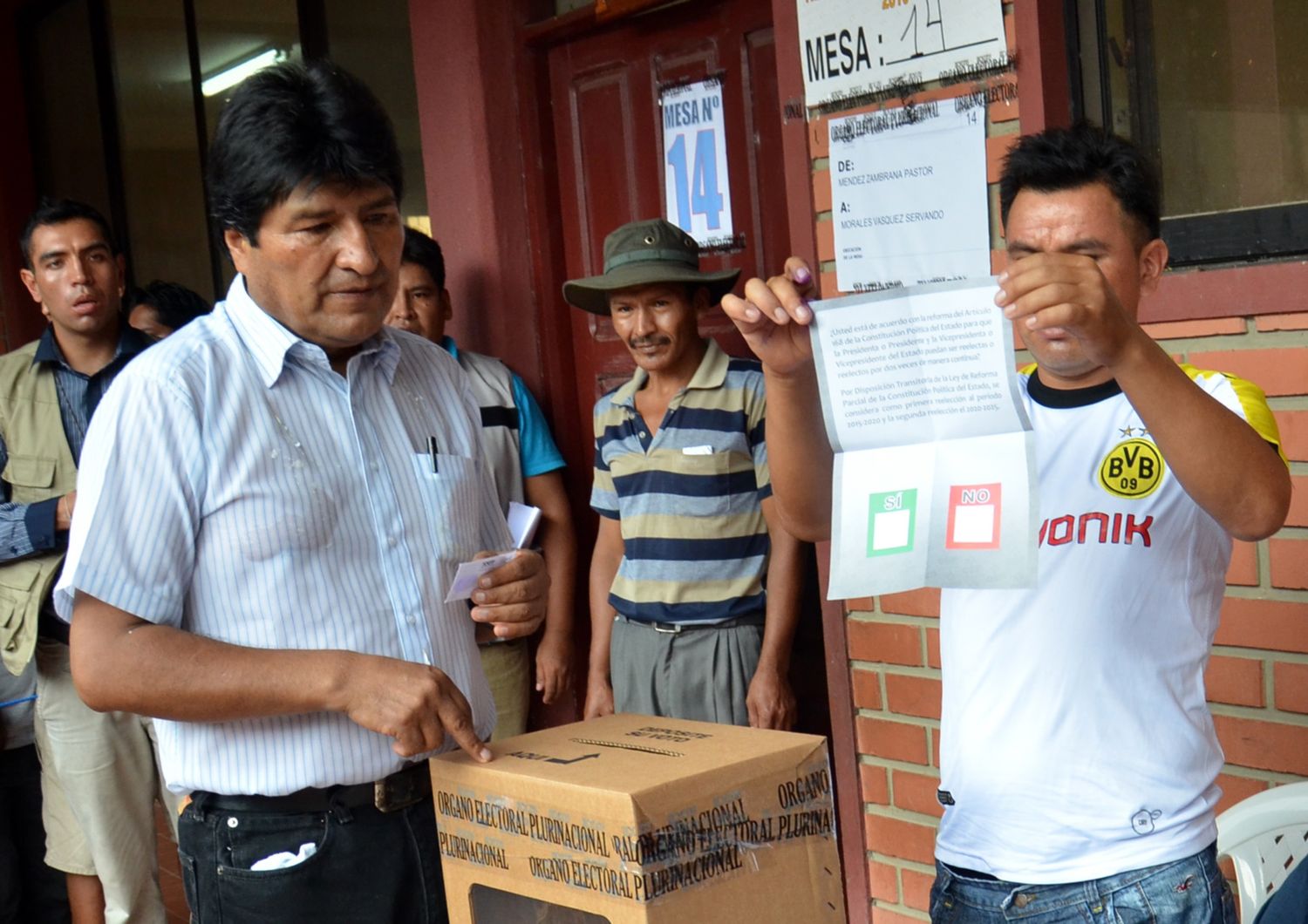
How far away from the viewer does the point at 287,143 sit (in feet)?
6.20

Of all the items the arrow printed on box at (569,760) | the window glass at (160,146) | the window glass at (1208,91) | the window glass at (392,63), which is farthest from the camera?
the window glass at (160,146)

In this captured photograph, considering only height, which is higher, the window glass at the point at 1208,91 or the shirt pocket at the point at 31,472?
the window glass at the point at 1208,91

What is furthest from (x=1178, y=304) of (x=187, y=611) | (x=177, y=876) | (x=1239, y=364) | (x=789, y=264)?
(x=177, y=876)

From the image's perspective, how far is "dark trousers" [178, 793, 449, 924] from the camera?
75.5 inches

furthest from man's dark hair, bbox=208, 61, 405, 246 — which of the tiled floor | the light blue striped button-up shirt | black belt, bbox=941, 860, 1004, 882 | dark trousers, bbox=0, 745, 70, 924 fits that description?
the tiled floor

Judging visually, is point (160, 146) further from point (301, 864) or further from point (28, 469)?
point (301, 864)

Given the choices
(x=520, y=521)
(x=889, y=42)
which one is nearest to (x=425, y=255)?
(x=889, y=42)

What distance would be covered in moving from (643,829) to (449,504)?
754 mm

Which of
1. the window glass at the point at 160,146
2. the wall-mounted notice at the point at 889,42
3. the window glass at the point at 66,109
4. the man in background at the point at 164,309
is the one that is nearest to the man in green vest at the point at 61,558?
the man in background at the point at 164,309

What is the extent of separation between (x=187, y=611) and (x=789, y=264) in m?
0.94

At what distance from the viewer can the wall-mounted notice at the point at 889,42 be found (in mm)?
2830

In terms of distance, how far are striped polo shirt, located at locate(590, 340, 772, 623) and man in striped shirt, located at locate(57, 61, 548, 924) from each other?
1312 millimetres

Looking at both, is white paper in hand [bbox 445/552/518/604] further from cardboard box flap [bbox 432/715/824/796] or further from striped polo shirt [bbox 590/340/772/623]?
striped polo shirt [bbox 590/340/772/623]

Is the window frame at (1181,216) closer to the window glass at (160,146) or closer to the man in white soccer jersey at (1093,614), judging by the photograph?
the man in white soccer jersey at (1093,614)
